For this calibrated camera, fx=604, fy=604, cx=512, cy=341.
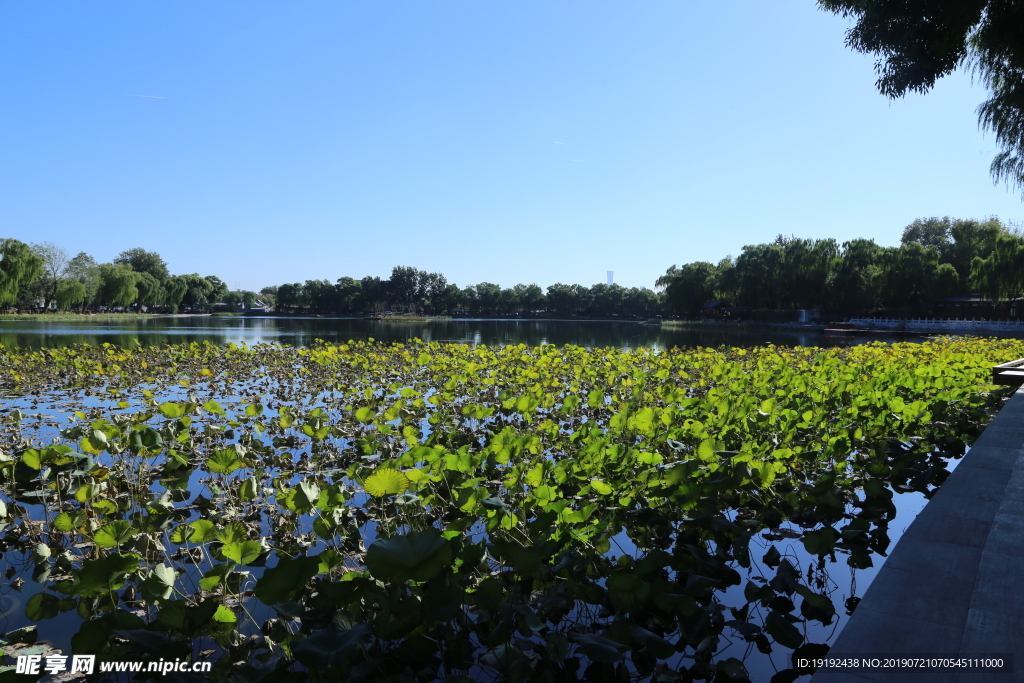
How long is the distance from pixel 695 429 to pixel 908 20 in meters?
3.76

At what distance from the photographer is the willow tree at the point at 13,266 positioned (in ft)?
108

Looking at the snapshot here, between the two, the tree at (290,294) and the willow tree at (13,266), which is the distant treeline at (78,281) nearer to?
the willow tree at (13,266)

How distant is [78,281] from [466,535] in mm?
55268

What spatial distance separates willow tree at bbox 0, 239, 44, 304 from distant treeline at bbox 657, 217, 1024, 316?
4981cm

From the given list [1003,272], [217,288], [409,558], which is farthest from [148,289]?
[409,558]

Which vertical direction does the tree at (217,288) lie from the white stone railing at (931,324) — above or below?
above

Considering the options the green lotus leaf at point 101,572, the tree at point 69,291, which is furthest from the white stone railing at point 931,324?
the tree at point 69,291

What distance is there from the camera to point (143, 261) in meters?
70.6

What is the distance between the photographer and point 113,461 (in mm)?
4562

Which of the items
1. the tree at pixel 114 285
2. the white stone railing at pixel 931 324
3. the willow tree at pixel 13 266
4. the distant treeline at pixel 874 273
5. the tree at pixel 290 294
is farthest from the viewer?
the tree at pixel 290 294

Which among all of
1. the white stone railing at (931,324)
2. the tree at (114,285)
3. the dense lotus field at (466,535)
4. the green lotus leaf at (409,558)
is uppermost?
the tree at (114,285)

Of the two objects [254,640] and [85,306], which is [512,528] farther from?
[85,306]

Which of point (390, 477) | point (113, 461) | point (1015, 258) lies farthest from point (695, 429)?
point (1015, 258)

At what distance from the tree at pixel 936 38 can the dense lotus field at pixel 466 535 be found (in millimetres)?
2864
